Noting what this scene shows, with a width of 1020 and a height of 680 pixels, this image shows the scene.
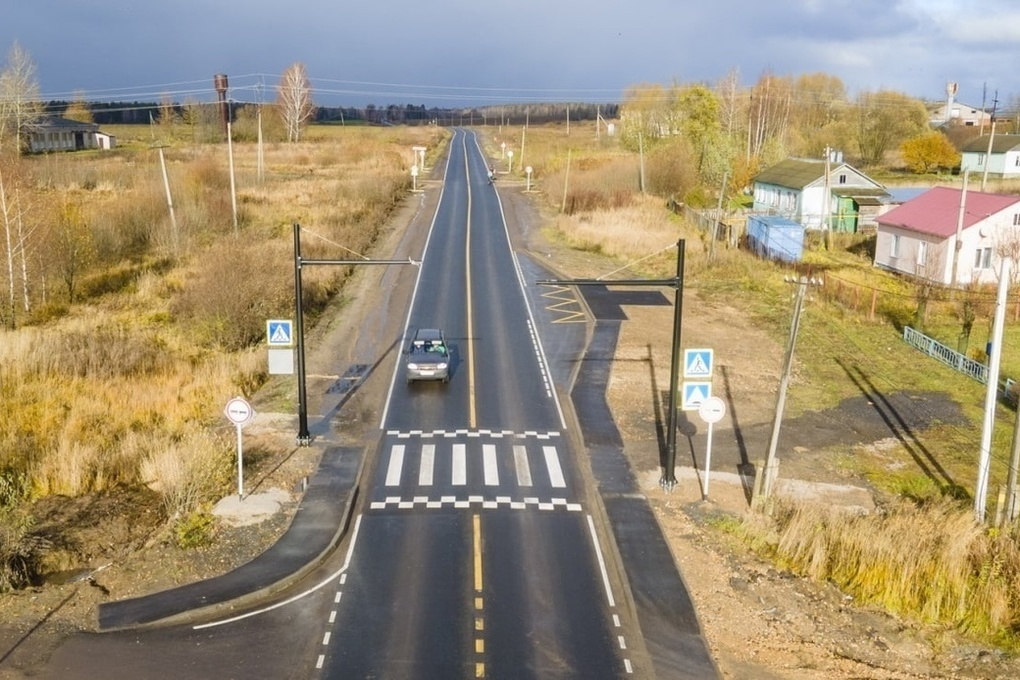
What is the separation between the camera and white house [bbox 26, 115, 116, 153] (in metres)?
105

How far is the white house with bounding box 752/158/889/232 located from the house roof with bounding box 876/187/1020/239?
36.3 ft

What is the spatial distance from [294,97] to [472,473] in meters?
119

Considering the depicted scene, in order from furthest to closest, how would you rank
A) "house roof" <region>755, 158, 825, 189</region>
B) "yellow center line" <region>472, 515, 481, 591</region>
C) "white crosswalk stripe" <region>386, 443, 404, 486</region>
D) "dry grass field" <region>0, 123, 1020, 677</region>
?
"house roof" <region>755, 158, 825, 189</region>, "white crosswalk stripe" <region>386, 443, 404, 486</region>, "dry grass field" <region>0, 123, 1020, 677</region>, "yellow center line" <region>472, 515, 481, 591</region>

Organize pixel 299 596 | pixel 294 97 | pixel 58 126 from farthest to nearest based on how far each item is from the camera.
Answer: pixel 294 97, pixel 58 126, pixel 299 596

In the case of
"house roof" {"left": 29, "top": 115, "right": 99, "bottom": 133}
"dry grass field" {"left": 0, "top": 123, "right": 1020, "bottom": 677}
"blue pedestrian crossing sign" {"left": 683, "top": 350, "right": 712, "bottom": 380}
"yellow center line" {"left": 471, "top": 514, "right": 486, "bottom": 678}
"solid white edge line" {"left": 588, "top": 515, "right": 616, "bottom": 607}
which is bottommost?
"solid white edge line" {"left": 588, "top": 515, "right": 616, "bottom": 607}

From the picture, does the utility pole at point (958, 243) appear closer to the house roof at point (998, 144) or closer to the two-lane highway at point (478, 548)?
the two-lane highway at point (478, 548)

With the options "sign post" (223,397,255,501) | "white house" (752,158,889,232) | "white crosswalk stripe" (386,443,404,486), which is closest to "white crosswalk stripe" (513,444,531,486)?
"white crosswalk stripe" (386,443,404,486)

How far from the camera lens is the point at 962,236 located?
4841 cm

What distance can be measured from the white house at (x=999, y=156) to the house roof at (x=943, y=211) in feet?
160

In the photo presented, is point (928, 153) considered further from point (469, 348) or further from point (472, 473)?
point (472, 473)

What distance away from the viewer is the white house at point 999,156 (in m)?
95.6

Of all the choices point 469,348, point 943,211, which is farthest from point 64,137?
point 943,211

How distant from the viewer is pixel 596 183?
263ft

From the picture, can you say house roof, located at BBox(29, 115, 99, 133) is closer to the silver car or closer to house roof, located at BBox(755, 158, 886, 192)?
house roof, located at BBox(755, 158, 886, 192)
